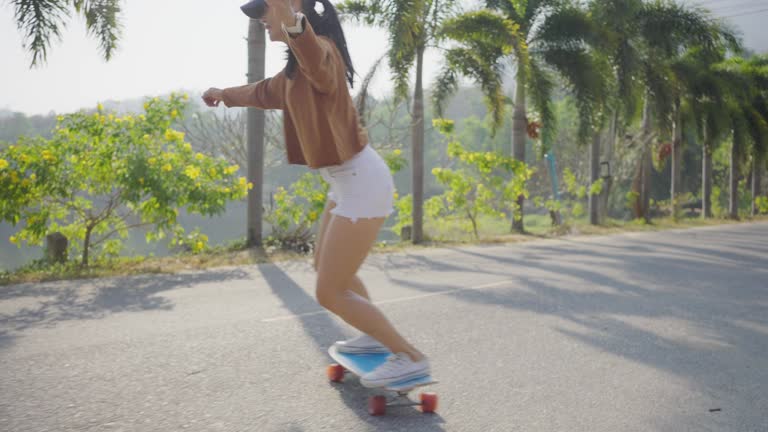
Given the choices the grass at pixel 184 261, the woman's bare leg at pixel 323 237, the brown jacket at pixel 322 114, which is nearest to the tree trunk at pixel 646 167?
the grass at pixel 184 261

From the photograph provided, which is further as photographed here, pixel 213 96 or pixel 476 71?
pixel 476 71

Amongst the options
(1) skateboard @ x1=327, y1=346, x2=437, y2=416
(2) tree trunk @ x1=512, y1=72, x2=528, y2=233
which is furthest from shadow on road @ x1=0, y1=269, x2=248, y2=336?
(2) tree trunk @ x1=512, y1=72, x2=528, y2=233

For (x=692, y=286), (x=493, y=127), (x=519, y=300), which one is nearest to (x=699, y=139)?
(x=493, y=127)

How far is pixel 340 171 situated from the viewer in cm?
289

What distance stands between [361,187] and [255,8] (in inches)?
36.2

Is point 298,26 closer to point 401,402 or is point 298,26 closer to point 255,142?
point 401,402

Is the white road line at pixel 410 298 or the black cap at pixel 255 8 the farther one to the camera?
the white road line at pixel 410 298

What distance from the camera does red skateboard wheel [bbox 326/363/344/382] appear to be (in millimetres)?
3273

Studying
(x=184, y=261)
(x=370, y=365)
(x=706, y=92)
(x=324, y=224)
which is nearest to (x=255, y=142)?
(x=184, y=261)

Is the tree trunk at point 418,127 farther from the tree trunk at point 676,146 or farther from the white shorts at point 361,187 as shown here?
the tree trunk at point 676,146

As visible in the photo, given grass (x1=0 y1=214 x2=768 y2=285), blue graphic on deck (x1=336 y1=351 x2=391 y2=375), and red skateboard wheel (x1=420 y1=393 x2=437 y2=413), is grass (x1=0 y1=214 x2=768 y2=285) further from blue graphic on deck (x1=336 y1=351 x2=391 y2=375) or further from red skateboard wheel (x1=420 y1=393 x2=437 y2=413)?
red skateboard wheel (x1=420 y1=393 x2=437 y2=413)

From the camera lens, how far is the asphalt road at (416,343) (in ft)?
9.37

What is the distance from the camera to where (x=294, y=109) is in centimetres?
270

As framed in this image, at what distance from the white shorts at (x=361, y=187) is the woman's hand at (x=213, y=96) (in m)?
0.86
